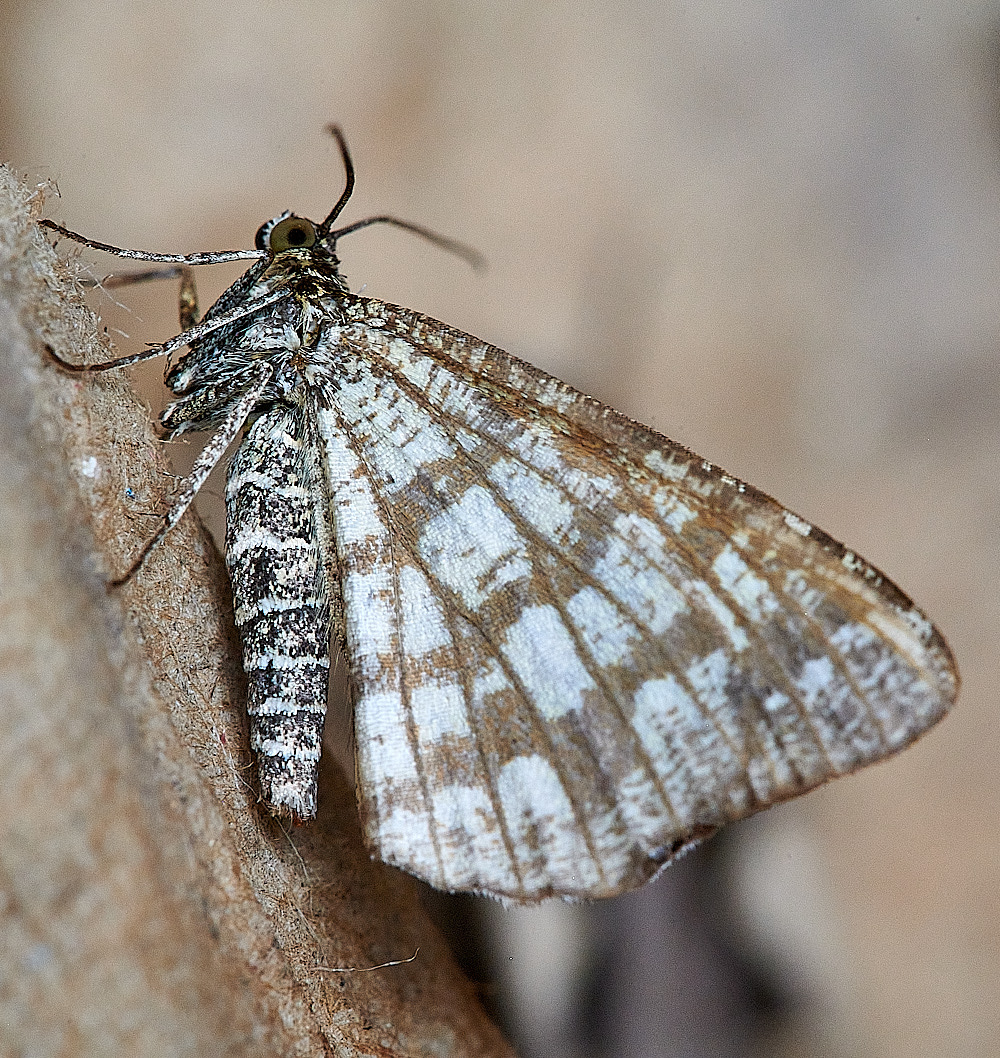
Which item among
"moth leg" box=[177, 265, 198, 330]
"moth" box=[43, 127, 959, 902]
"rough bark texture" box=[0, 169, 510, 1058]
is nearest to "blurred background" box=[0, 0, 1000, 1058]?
Answer: "moth leg" box=[177, 265, 198, 330]

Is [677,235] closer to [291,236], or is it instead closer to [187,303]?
[291,236]

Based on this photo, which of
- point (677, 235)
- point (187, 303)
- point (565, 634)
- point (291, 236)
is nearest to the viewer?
point (565, 634)

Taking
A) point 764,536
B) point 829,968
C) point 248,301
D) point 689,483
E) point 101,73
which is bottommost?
point 829,968

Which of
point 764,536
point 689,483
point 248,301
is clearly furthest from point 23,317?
point 764,536

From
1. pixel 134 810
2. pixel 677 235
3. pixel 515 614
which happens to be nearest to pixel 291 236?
pixel 515 614

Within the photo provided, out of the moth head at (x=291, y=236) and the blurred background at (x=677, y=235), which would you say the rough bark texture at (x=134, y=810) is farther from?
the blurred background at (x=677, y=235)

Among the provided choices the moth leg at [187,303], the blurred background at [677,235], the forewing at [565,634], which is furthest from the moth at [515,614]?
the blurred background at [677,235]

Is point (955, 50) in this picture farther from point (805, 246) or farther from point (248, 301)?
point (248, 301)
